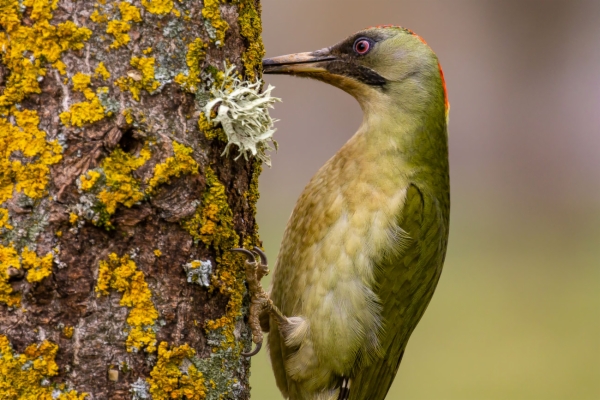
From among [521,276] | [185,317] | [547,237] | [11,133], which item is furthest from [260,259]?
[547,237]

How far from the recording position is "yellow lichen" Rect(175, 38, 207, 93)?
217cm

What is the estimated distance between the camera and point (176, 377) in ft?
7.11

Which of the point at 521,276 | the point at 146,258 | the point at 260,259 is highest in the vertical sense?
the point at 146,258

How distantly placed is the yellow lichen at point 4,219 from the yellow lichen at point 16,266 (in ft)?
0.16

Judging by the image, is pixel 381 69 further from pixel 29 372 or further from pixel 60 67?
pixel 29 372

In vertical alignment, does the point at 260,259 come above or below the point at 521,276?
above

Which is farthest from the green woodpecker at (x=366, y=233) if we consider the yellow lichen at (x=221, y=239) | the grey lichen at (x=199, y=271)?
the grey lichen at (x=199, y=271)

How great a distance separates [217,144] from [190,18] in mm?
365

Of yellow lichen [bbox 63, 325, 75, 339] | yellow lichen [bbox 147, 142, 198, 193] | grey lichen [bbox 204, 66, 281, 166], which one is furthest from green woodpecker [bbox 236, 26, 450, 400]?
yellow lichen [bbox 63, 325, 75, 339]

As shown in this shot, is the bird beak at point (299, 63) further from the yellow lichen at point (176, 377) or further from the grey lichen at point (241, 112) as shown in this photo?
the yellow lichen at point (176, 377)

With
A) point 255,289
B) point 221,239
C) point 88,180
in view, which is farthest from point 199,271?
point 255,289

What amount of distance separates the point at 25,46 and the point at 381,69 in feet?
5.65

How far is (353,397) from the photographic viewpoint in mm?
3234

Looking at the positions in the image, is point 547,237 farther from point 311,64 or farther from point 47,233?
point 47,233
